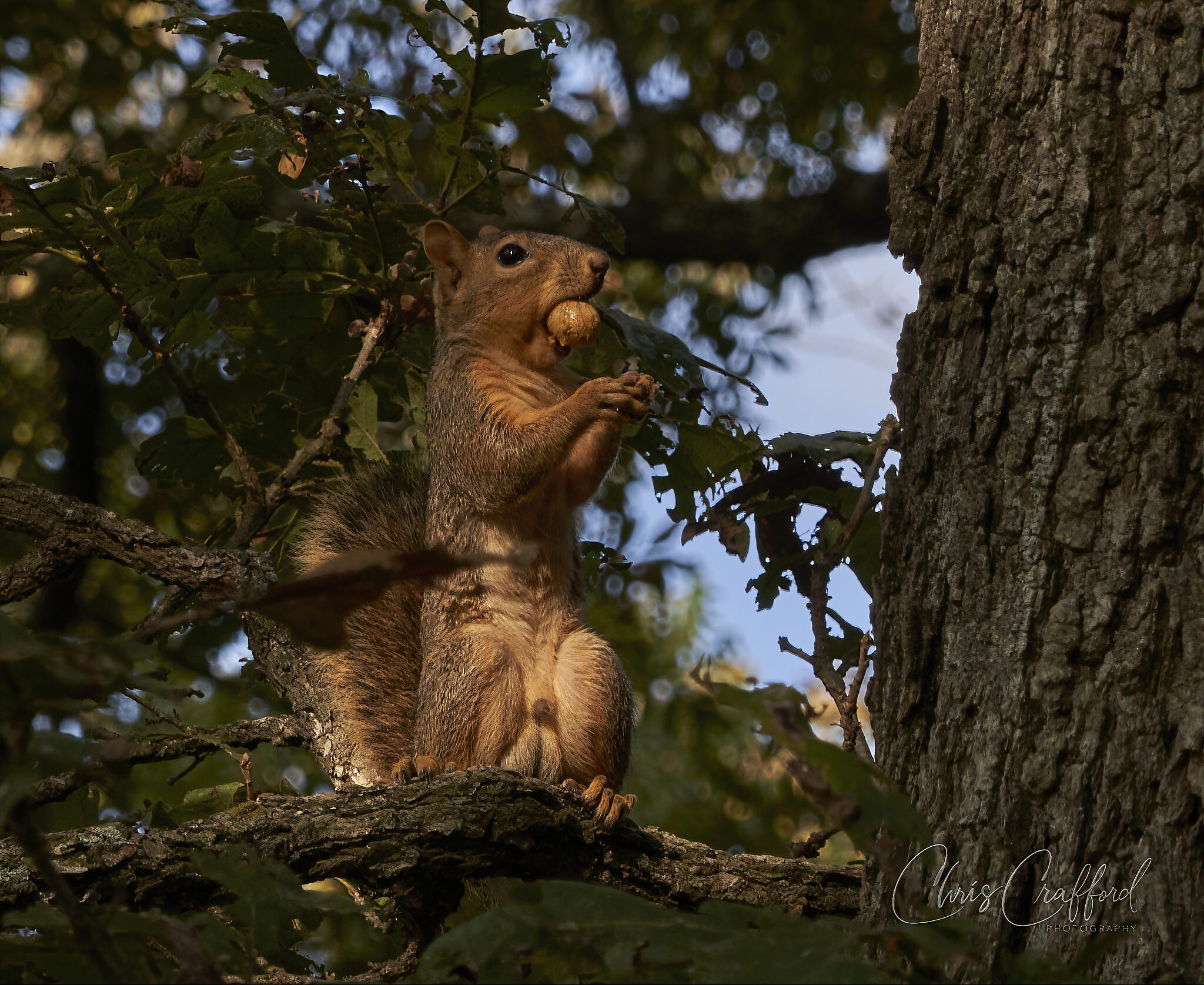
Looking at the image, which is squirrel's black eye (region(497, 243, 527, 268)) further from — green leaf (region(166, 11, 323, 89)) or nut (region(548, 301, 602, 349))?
green leaf (region(166, 11, 323, 89))

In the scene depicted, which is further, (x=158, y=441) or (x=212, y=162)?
(x=158, y=441)

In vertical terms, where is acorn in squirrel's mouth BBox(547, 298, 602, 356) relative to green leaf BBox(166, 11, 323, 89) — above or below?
below

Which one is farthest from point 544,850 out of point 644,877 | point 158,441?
point 158,441

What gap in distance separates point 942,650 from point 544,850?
827 millimetres

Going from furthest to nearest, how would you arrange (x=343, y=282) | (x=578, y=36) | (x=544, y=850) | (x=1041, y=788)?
(x=578, y=36) → (x=343, y=282) → (x=544, y=850) → (x=1041, y=788)

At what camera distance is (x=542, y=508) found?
2.97 m

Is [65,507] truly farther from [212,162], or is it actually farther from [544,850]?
[544,850]

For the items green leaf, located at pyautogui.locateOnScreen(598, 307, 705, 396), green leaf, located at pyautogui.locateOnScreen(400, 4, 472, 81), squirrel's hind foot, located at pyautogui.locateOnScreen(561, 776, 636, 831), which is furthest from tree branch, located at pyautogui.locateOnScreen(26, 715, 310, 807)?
green leaf, located at pyautogui.locateOnScreen(400, 4, 472, 81)

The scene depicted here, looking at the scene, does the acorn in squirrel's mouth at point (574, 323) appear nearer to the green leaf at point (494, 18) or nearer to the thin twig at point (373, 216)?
the thin twig at point (373, 216)

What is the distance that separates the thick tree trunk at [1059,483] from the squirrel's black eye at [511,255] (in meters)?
1.43

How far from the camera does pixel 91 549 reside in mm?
2309

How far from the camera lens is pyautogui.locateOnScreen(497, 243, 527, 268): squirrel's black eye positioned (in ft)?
10.3

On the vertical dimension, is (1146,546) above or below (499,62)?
below

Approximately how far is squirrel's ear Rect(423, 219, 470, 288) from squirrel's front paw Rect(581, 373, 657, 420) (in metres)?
0.59
